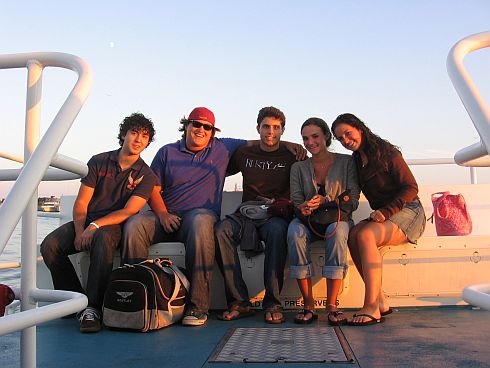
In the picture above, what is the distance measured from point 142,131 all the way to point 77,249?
809mm

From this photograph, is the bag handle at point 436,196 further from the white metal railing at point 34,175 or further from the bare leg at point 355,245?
the white metal railing at point 34,175

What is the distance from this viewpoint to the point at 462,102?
1.20 meters

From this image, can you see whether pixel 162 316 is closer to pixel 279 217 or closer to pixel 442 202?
pixel 279 217

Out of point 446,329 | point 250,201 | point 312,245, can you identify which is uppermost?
point 250,201

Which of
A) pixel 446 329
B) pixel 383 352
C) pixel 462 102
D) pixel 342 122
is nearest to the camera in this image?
pixel 462 102

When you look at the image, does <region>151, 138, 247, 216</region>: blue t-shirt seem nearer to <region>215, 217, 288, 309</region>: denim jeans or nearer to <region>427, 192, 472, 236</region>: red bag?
<region>215, 217, 288, 309</region>: denim jeans

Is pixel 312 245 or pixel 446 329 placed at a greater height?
pixel 312 245

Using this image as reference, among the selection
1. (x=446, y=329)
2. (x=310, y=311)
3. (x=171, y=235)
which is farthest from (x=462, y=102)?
(x=171, y=235)

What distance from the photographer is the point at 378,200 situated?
3221 millimetres

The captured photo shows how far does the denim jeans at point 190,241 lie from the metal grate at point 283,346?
40 cm

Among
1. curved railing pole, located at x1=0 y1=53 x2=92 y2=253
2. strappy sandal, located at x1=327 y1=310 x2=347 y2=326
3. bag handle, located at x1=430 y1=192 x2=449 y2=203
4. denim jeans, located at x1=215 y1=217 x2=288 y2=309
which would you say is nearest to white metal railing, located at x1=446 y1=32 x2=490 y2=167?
curved railing pole, located at x1=0 y1=53 x2=92 y2=253

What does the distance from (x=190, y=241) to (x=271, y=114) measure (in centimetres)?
98

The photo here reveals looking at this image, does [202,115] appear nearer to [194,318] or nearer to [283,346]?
[194,318]

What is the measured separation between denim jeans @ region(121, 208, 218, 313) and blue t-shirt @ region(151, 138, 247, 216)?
0.44ft
